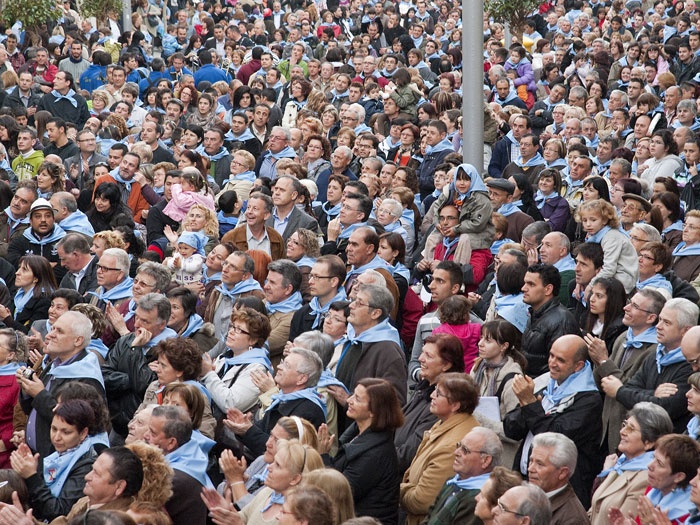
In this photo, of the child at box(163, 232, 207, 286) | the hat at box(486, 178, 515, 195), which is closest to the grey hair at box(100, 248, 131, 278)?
the child at box(163, 232, 207, 286)

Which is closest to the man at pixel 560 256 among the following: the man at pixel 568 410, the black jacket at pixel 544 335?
the black jacket at pixel 544 335

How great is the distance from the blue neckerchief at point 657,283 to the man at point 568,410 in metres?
1.63

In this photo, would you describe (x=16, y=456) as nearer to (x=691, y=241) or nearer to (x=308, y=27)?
(x=691, y=241)

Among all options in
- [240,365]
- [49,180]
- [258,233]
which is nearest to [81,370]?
[240,365]

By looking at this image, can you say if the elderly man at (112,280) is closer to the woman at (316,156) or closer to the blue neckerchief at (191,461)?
the blue neckerchief at (191,461)

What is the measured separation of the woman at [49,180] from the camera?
1172cm

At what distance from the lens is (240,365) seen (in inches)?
296

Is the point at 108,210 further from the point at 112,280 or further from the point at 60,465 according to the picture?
the point at 60,465

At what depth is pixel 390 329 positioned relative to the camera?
7.84 m

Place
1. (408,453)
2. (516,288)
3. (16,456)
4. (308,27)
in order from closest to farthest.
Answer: (16,456)
(408,453)
(516,288)
(308,27)

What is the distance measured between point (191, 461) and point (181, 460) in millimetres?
54

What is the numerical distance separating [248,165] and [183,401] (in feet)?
20.2

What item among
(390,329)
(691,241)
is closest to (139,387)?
(390,329)

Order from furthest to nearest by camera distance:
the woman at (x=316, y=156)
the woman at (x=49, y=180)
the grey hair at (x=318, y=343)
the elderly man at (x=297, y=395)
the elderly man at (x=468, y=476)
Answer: the woman at (x=316, y=156) → the woman at (x=49, y=180) → the grey hair at (x=318, y=343) → the elderly man at (x=297, y=395) → the elderly man at (x=468, y=476)
